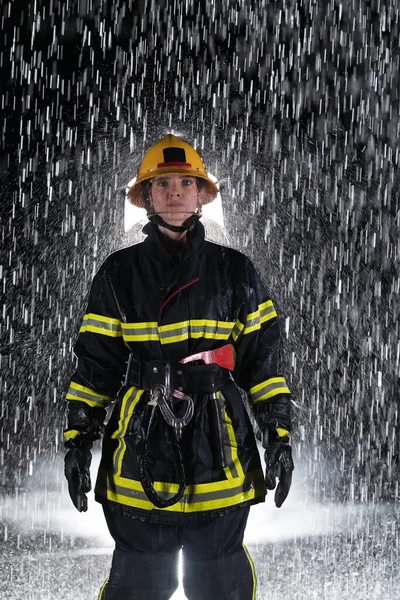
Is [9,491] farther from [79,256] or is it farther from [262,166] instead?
[262,166]

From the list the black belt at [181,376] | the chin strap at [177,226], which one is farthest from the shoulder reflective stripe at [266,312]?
the chin strap at [177,226]

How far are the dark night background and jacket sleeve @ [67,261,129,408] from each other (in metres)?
3.92

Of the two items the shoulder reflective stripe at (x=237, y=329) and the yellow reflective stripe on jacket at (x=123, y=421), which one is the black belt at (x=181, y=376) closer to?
the yellow reflective stripe on jacket at (x=123, y=421)

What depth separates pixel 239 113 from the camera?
7191mm

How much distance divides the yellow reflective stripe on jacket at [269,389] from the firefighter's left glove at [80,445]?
1.77 ft

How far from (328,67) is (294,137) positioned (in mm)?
737

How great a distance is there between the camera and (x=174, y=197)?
8.57 ft

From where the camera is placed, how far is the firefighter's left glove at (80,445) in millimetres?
2402

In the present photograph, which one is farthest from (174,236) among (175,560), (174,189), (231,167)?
(231,167)

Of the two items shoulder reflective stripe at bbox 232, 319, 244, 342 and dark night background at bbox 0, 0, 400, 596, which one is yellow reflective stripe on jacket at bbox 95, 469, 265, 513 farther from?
dark night background at bbox 0, 0, 400, 596

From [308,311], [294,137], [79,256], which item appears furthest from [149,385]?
[294,137]

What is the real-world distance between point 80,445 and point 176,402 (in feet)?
1.15

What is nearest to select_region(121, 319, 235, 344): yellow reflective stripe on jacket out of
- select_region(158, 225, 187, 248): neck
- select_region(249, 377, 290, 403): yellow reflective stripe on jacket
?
select_region(249, 377, 290, 403): yellow reflective stripe on jacket

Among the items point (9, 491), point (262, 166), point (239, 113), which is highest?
point (239, 113)
